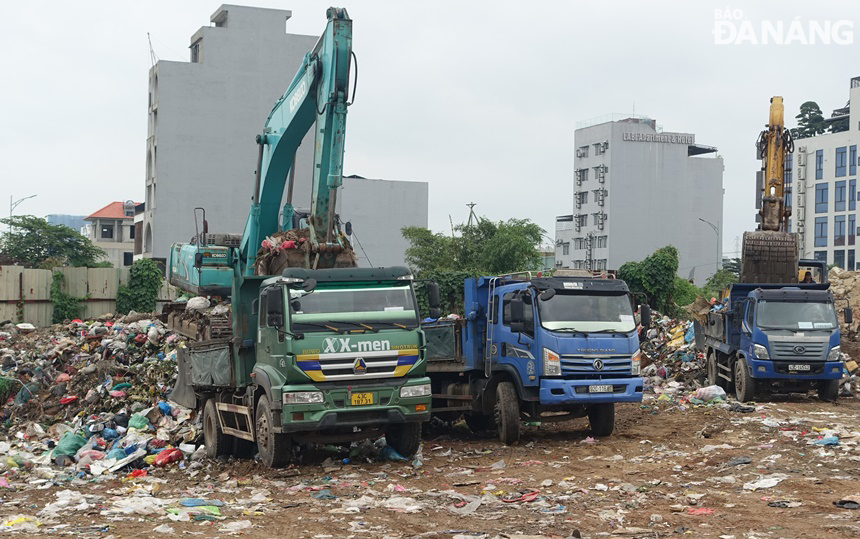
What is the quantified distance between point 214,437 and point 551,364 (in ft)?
17.2

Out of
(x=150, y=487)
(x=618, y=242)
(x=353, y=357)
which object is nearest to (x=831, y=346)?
(x=353, y=357)

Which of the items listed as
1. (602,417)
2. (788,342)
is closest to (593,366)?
(602,417)

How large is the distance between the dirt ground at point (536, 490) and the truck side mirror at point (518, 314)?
1.86 m

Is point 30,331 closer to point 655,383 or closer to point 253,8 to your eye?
point 655,383

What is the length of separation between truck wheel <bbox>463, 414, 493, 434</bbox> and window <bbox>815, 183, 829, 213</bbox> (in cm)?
7319

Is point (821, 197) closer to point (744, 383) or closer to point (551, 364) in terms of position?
point (744, 383)

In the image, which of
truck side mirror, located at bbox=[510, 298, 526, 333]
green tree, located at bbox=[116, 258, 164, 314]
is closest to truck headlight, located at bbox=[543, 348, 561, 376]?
truck side mirror, located at bbox=[510, 298, 526, 333]

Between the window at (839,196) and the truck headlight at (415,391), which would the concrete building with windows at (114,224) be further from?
the truck headlight at (415,391)

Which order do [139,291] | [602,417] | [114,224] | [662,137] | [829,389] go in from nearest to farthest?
[602,417] → [829,389] → [139,291] → [662,137] → [114,224]

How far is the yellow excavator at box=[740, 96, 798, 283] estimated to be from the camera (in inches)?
931

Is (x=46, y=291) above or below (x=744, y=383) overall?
above

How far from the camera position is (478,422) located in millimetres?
17406

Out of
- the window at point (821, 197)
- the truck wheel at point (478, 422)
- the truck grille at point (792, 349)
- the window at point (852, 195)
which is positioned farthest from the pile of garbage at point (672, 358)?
the window at point (821, 197)

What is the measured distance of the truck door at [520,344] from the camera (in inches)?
595
